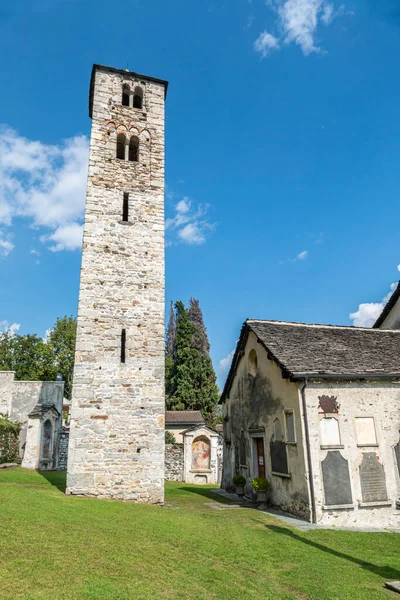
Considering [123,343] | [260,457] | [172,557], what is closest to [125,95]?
[123,343]

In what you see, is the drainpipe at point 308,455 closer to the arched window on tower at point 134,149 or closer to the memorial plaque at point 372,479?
the memorial plaque at point 372,479

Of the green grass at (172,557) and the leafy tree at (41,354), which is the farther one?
the leafy tree at (41,354)

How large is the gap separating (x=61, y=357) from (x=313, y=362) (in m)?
35.9

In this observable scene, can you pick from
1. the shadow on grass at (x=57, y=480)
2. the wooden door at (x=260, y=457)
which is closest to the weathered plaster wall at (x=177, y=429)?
the shadow on grass at (x=57, y=480)

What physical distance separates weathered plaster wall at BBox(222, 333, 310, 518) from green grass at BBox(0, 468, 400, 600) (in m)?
1.70

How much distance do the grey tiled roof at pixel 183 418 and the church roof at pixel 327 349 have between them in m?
19.3

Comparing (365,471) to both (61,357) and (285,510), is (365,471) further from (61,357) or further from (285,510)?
(61,357)

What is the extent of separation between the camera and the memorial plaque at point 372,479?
11219mm

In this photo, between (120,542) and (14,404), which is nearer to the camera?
(120,542)

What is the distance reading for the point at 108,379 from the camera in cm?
1364

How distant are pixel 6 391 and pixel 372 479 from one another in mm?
24602

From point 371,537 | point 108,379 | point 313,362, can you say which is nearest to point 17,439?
point 108,379

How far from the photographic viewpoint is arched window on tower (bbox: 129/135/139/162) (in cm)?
1747

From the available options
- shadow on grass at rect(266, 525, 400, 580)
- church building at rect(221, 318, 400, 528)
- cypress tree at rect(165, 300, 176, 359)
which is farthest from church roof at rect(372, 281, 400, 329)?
cypress tree at rect(165, 300, 176, 359)
